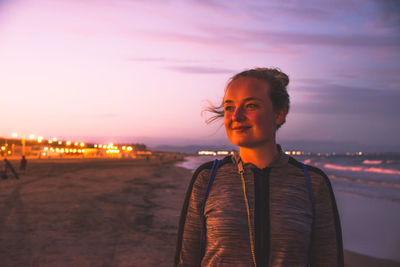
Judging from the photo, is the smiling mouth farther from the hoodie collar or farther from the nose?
the hoodie collar

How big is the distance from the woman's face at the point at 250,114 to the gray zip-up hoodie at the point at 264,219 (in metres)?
0.16

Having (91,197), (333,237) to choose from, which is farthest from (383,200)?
(333,237)

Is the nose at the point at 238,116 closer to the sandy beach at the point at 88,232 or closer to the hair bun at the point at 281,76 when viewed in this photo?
the hair bun at the point at 281,76

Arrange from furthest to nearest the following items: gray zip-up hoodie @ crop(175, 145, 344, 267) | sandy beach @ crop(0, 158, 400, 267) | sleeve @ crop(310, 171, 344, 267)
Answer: sandy beach @ crop(0, 158, 400, 267), sleeve @ crop(310, 171, 344, 267), gray zip-up hoodie @ crop(175, 145, 344, 267)

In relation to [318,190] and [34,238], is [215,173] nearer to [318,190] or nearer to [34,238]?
[318,190]

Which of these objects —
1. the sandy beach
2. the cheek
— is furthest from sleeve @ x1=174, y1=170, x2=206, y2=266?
the sandy beach

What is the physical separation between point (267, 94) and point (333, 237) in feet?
3.04

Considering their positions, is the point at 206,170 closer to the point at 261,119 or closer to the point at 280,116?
the point at 261,119

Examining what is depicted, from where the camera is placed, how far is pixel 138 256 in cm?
595

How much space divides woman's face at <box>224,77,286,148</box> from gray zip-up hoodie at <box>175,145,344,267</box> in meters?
0.16

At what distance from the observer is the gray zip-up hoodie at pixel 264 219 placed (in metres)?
1.62

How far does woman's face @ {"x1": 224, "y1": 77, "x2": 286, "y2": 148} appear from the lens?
1.74m

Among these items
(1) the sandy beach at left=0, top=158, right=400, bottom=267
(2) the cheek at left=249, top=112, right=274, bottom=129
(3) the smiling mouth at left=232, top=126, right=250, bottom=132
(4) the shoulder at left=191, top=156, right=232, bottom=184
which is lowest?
(1) the sandy beach at left=0, top=158, right=400, bottom=267

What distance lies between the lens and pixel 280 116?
192 cm
